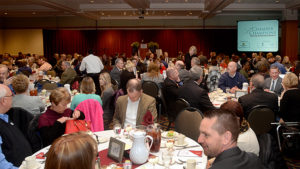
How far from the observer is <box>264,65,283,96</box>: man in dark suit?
582cm

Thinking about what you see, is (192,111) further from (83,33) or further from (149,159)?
(83,33)

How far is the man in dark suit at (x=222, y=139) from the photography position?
5.85 feet

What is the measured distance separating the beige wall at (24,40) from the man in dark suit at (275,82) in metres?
16.8

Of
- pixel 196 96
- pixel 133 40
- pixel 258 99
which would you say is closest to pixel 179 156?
pixel 196 96

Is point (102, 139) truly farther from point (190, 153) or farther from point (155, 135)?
point (190, 153)

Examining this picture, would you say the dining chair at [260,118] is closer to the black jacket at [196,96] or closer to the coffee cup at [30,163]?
the black jacket at [196,96]

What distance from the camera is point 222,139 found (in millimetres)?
1855

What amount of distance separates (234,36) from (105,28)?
26.9ft

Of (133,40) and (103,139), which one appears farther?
(133,40)

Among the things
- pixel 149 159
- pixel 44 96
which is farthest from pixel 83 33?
pixel 149 159

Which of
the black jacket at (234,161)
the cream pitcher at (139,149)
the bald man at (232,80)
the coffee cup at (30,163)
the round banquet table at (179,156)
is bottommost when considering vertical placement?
the round banquet table at (179,156)

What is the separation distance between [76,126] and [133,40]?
16.5 metres

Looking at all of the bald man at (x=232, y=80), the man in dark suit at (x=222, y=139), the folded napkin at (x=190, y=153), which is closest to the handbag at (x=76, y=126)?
the folded napkin at (x=190, y=153)

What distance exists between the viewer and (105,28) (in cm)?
1922
